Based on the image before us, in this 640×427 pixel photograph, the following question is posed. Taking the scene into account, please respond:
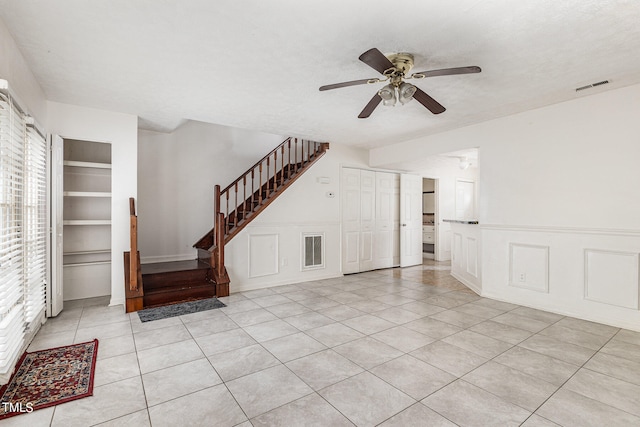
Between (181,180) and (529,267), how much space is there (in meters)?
5.94

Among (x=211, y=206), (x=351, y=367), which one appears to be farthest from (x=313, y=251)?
(x=351, y=367)

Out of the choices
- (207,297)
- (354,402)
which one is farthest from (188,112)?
(354,402)

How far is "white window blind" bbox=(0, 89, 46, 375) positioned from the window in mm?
3673

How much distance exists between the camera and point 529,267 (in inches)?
160

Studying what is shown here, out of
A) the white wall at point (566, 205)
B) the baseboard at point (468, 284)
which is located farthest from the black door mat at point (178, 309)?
the white wall at point (566, 205)

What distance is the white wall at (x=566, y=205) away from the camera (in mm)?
3301

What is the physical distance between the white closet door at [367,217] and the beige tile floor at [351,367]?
2.50 metres

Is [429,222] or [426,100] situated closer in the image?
[426,100]

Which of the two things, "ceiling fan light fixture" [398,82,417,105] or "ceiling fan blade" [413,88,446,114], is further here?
"ceiling fan blade" [413,88,446,114]

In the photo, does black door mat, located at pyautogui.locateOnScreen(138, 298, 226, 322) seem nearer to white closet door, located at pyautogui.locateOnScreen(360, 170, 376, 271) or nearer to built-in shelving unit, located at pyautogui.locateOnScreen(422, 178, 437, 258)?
white closet door, located at pyautogui.locateOnScreen(360, 170, 376, 271)

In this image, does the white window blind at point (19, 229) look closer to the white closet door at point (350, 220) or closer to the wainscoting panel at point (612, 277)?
the white closet door at point (350, 220)

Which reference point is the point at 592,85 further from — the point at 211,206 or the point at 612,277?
the point at 211,206

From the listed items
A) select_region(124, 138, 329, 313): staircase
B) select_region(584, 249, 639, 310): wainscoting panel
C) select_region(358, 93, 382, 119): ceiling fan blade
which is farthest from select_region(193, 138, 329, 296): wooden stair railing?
select_region(584, 249, 639, 310): wainscoting panel

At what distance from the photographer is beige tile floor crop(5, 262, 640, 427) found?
1.85 m
